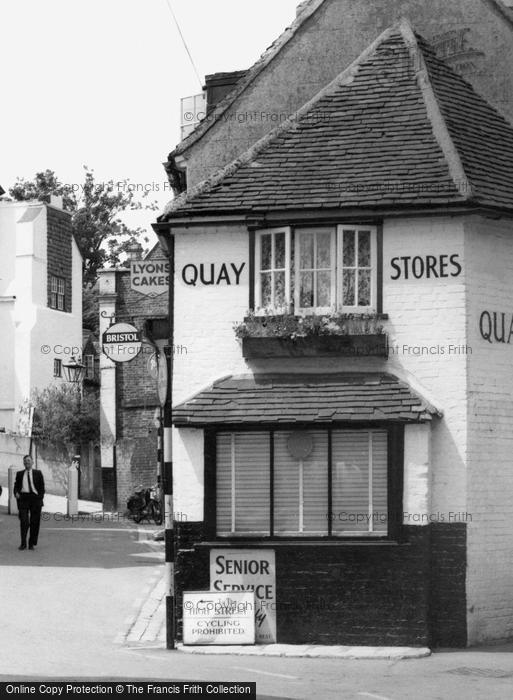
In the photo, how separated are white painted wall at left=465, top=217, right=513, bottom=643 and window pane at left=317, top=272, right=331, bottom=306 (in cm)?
192

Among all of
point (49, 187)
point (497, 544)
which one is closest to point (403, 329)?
point (497, 544)

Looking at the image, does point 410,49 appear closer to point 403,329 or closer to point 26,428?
point 403,329

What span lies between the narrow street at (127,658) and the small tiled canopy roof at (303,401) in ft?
10.2

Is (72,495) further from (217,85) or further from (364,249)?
(364,249)

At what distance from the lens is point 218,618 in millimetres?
18797

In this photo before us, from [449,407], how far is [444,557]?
1.98 metres

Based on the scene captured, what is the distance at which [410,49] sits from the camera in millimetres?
21859

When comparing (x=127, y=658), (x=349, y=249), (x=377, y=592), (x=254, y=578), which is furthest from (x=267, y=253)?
(x=127, y=658)

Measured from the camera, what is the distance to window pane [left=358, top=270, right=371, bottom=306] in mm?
19703

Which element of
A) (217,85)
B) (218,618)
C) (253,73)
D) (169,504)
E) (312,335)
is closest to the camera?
(218,618)

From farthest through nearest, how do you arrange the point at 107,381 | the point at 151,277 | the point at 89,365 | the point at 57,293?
1. the point at 57,293
2. the point at 89,365
3. the point at 107,381
4. the point at 151,277

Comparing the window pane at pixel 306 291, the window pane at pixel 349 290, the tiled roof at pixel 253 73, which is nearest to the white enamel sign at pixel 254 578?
the window pane at pixel 306 291

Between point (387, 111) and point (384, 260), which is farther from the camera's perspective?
point (387, 111)

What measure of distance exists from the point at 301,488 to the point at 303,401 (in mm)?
1162
